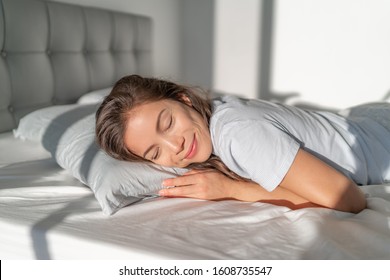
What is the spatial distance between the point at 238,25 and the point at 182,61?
51cm

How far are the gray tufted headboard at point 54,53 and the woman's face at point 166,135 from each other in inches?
27.3

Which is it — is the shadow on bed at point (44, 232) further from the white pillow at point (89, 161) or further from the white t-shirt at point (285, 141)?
the white t-shirt at point (285, 141)

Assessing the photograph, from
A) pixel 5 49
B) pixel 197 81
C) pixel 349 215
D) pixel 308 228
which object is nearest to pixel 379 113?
pixel 349 215

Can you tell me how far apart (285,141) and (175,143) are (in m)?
0.25

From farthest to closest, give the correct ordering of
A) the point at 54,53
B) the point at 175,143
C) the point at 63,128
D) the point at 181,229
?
1. the point at 54,53
2. the point at 63,128
3. the point at 175,143
4. the point at 181,229

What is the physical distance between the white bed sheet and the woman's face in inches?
4.2

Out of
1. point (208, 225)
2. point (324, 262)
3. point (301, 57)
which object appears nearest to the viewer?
point (324, 262)

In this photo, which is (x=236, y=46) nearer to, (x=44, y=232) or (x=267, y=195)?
(x=267, y=195)

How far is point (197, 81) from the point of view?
8.74 feet

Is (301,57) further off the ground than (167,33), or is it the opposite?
(167,33)

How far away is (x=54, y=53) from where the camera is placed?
4.70 ft

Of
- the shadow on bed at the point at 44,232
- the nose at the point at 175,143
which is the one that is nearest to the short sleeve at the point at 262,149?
the nose at the point at 175,143

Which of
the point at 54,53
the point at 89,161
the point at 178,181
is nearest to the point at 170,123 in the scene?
the point at 178,181

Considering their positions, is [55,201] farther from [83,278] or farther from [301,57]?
[301,57]
